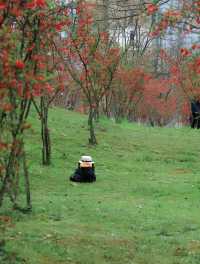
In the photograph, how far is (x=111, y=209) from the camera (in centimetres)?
970

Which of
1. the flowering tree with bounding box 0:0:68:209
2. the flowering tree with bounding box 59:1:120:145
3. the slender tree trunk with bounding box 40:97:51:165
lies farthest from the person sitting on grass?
the flowering tree with bounding box 0:0:68:209

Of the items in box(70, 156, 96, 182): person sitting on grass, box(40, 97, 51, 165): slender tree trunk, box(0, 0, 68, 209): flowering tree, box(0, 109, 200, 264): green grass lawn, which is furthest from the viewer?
box(40, 97, 51, 165): slender tree trunk

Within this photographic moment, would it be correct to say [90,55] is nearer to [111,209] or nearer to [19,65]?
[111,209]

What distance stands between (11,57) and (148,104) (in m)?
36.3

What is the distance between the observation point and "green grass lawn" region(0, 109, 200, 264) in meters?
6.94

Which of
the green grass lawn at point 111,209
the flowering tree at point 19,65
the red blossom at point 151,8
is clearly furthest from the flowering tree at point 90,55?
the red blossom at point 151,8

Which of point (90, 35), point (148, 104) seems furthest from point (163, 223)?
point (148, 104)

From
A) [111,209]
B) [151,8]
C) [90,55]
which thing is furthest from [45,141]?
[151,8]

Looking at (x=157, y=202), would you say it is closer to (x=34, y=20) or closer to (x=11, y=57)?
→ (x=34, y=20)

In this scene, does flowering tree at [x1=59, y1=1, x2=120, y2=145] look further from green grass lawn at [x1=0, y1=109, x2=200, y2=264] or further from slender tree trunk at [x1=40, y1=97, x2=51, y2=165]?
slender tree trunk at [x1=40, y1=97, x2=51, y2=165]

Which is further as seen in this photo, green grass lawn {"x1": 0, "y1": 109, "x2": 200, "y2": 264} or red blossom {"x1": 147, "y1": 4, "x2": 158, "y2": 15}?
green grass lawn {"x1": 0, "y1": 109, "x2": 200, "y2": 264}

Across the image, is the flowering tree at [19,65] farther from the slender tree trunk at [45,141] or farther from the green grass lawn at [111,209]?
the slender tree trunk at [45,141]

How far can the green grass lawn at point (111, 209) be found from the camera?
6.94m

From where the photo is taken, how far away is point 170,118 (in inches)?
1788
